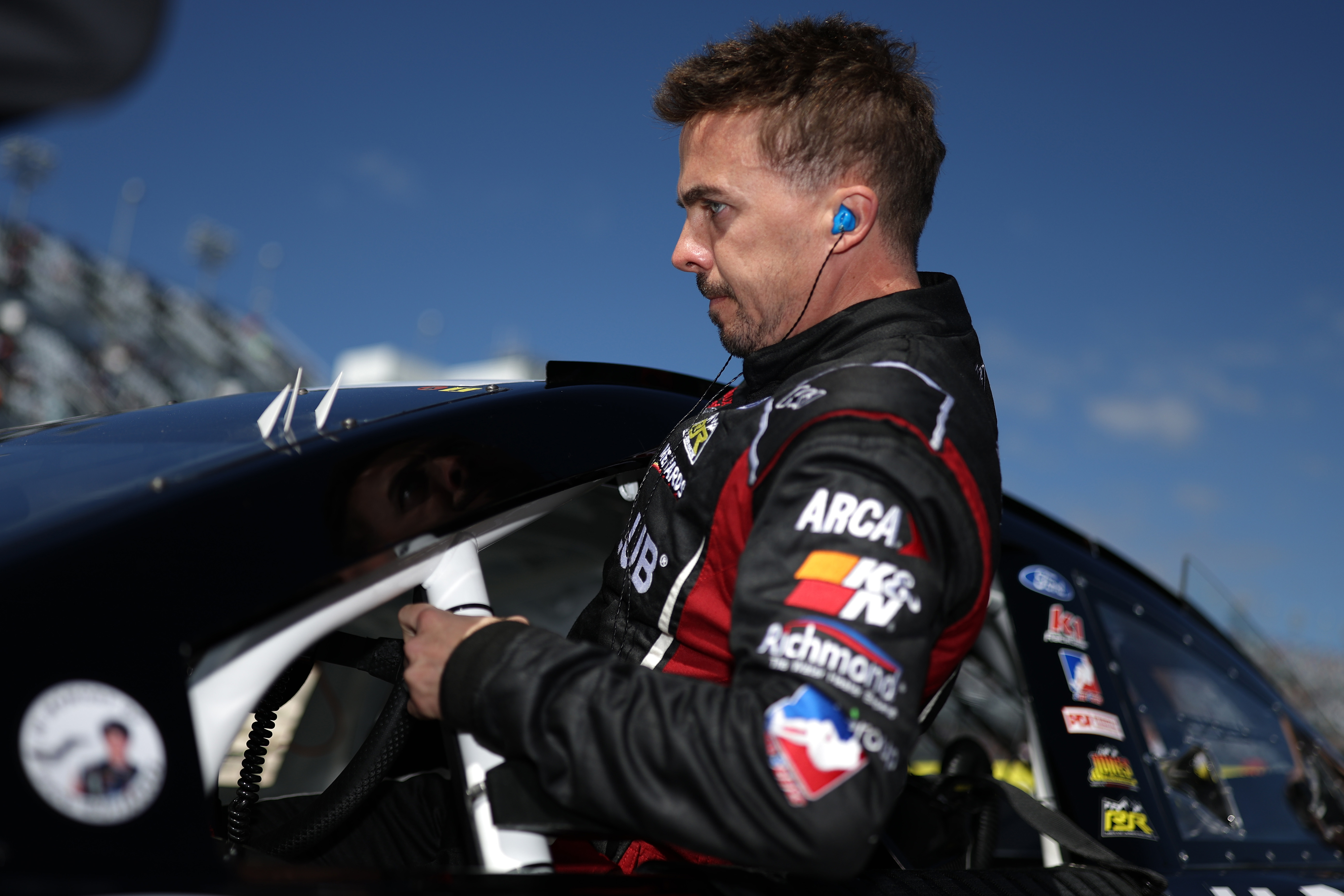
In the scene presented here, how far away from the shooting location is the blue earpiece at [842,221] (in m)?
1.54

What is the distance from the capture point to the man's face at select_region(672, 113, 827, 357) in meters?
1.54

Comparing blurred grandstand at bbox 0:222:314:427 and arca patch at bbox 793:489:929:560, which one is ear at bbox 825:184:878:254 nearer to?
arca patch at bbox 793:489:929:560

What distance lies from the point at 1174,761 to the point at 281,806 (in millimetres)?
1724

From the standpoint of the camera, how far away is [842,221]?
60.8 inches

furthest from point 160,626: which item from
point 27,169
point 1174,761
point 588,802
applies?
point 27,169

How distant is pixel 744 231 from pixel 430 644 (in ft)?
2.57

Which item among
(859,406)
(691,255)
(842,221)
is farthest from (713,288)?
(859,406)

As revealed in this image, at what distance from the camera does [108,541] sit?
956mm

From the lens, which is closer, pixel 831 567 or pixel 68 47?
pixel 68 47

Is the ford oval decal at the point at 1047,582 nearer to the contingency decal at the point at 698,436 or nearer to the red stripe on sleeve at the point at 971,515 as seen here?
the red stripe on sleeve at the point at 971,515

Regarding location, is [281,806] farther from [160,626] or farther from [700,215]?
[700,215]

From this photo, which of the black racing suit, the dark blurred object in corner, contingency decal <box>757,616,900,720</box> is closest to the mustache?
the black racing suit

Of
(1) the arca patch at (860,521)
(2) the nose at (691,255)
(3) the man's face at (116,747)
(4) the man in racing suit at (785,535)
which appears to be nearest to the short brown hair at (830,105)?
(4) the man in racing suit at (785,535)

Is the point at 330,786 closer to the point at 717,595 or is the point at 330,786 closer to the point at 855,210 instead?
the point at 717,595
